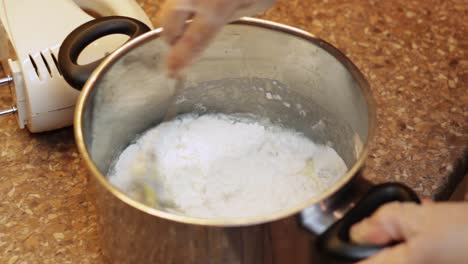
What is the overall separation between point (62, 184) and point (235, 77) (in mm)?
189

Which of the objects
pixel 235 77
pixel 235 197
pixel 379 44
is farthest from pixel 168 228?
pixel 379 44

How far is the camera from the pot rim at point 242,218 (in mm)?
385

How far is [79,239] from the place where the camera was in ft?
1.86

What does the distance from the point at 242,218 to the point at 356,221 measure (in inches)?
3.1

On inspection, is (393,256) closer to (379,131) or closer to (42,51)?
(379,131)

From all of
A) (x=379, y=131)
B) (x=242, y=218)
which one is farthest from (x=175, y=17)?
(x=379, y=131)

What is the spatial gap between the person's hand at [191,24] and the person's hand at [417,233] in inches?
6.0

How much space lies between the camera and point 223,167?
569 mm

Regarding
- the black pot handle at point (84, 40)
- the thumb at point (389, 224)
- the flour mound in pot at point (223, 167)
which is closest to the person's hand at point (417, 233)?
the thumb at point (389, 224)

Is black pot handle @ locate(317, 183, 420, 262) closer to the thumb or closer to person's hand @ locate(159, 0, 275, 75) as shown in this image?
the thumb

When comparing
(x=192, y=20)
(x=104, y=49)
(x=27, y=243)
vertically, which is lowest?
(x=27, y=243)

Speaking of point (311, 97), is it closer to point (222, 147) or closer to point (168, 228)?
point (222, 147)

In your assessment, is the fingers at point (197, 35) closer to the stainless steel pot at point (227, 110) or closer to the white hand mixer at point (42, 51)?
the stainless steel pot at point (227, 110)

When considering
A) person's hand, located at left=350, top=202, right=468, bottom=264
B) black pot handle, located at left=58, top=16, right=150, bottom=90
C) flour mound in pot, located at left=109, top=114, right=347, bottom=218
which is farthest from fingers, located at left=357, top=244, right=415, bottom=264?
black pot handle, located at left=58, top=16, right=150, bottom=90
